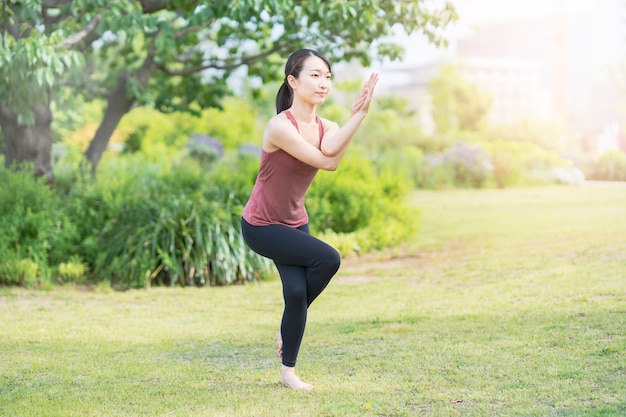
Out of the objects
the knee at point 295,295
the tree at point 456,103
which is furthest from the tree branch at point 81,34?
the tree at point 456,103

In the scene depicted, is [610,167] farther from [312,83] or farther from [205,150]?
[312,83]

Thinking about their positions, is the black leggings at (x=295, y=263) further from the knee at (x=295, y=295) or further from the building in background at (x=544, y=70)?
the building in background at (x=544, y=70)

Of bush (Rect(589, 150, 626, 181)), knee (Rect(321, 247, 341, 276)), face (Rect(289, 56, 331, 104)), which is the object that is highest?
face (Rect(289, 56, 331, 104))

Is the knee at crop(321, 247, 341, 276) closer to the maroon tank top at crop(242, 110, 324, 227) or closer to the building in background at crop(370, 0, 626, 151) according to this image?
the maroon tank top at crop(242, 110, 324, 227)

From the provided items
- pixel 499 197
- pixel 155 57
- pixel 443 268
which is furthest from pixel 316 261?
pixel 499 197

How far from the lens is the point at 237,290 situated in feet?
28.6

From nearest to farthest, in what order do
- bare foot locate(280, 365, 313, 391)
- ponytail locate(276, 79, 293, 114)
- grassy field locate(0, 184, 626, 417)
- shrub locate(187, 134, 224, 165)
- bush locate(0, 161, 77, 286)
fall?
grassy field locate(0, 184, 626, 417), bare foot locate(280, 365, 313, 391), ponytail locate(276, 79, 293, 114), bush locate(0, 161, 77, 286), shrub locate(187, 134, 224, 165)

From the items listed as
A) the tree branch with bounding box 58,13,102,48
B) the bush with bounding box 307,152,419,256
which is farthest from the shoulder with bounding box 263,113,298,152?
the bush with bounding box 307,152,419,256

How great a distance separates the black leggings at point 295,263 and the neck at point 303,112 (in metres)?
0.56

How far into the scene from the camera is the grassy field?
417 centimetres

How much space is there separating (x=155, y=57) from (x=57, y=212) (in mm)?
2946

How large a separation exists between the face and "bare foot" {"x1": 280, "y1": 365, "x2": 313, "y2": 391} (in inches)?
55.8

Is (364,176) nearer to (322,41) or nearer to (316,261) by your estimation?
(322,41)

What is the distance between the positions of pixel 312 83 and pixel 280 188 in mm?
554
